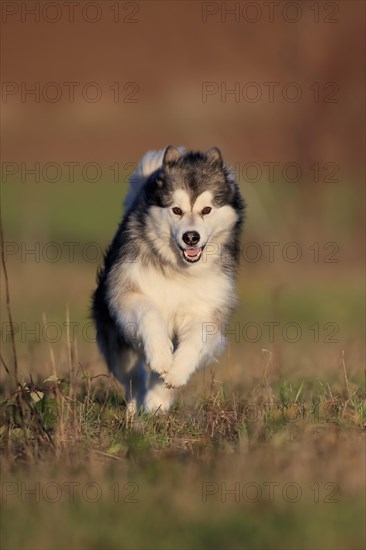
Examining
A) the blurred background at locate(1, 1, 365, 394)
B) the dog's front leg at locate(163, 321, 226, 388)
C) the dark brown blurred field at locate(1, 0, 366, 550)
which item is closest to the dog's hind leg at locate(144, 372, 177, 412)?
the dark brown blurred field at locate(1, 0, 366, 550)

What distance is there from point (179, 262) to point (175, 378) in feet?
Answer: 3.05

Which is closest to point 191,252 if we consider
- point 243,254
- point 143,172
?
point 143,172

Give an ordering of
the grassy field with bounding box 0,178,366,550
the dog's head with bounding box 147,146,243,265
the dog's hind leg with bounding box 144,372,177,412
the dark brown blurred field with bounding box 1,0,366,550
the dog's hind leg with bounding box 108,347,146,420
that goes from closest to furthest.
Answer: the grassy field with bounding box 0,178,366,550, the dark brown blurred field with bounding box 1,0,366,550, the dog's head with bounding box 147,146,243,265, the dog's hind leg with bounding box 144,372,177,412, the dog's hind leg with bounding box 108,347,146,420

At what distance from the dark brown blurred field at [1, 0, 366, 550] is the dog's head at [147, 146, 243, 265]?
33.9 inches

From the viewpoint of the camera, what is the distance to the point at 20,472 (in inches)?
185

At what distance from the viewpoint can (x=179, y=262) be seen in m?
6.65

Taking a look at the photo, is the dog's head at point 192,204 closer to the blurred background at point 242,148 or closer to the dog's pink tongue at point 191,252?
the dog's pink tongue at point 191,252

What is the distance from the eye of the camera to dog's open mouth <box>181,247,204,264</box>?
20.8ft

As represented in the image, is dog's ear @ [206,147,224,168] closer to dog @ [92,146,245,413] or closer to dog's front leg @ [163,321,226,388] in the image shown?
dog @ [92,146,245,413]

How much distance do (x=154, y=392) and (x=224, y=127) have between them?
18.2 meters

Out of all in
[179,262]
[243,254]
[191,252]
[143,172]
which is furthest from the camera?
[243,254]

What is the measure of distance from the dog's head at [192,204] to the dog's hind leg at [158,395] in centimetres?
89

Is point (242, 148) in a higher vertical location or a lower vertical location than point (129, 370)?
lower

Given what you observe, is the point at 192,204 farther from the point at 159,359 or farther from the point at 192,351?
the point at 159,359
